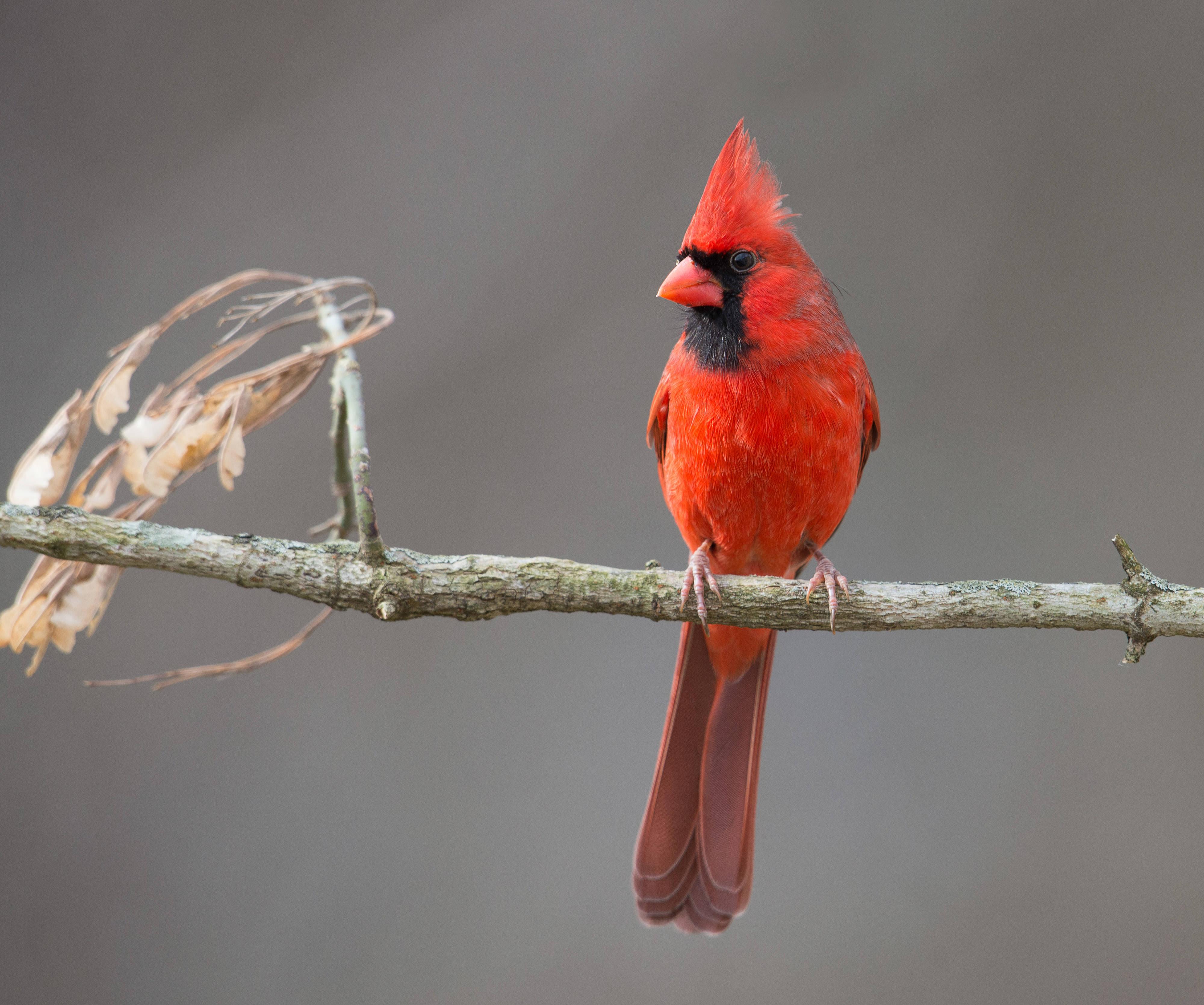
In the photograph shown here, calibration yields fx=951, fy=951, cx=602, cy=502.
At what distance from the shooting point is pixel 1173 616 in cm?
127

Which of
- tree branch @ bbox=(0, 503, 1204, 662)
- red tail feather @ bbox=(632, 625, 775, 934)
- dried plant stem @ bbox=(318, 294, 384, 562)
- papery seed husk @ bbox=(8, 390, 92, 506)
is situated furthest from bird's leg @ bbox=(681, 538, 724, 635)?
papery seed husk @ bbox=(8, 390, 92, 506)

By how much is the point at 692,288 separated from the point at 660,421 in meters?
0.32

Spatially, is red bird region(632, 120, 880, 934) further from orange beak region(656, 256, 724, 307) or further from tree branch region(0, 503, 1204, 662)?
tree branch region(0, 503, 1204, 662)

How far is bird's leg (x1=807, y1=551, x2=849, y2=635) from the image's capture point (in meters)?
1.33

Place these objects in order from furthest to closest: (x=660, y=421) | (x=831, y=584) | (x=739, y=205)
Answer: (x=660, y=421)
(x=739, y=205)
(x=831, y=584)

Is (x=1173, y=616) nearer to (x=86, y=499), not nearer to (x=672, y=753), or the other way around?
(x=672, y=753)

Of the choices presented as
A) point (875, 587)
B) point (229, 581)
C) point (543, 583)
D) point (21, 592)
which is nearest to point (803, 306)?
point (875, 587)

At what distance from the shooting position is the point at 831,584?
51.7 inches

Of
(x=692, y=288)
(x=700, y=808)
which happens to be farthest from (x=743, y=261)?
(x=700, y=808)

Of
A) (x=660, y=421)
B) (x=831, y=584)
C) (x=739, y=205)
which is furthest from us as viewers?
(x=660, y=421)

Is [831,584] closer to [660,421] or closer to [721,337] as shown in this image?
[721,337]

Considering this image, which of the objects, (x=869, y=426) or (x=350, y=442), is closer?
(x=350, y=442)

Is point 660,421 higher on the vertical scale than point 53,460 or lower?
higher

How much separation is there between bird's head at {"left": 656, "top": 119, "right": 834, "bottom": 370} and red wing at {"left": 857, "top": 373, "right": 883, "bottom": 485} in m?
0.24
